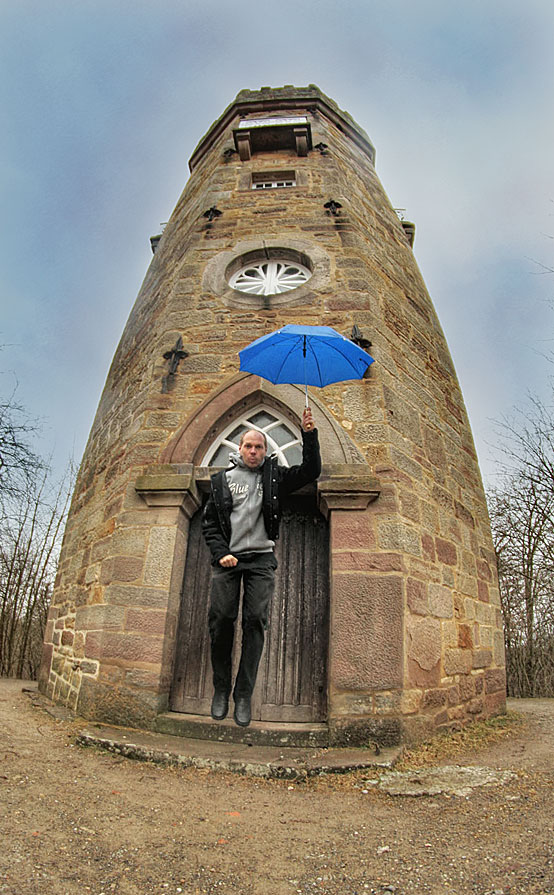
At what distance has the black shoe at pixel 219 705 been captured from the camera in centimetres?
334

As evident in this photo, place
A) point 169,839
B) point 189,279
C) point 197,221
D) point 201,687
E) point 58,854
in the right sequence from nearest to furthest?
point 58,854 < point 169,839 < point 201,687 < point 189,279 < point 197,221

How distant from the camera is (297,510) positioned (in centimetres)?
509

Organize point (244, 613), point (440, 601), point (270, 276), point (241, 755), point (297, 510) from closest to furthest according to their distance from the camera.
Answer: point (244, 613)
point (241, 755)
point (440, 601)
point (297, 510)
point (270, 276)

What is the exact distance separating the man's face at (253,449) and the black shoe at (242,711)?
1453 mm

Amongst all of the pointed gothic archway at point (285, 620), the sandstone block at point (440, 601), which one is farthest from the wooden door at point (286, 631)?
the sandstone block at point (440, 601)

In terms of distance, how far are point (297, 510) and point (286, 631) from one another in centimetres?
107

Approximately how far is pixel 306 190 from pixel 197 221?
4.85 feet

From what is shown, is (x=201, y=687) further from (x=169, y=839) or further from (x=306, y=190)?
(x=306, y=190)

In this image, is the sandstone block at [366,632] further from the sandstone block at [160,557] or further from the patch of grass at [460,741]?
the sandstone block at [160,557]

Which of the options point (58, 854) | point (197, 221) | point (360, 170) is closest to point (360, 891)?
point (58, 854)

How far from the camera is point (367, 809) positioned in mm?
2877

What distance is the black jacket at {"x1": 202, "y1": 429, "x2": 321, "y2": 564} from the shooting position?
11.4 feet

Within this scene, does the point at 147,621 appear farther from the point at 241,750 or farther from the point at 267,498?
the point at 267,498

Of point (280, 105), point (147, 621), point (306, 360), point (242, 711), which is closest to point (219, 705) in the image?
point (242, 711)
